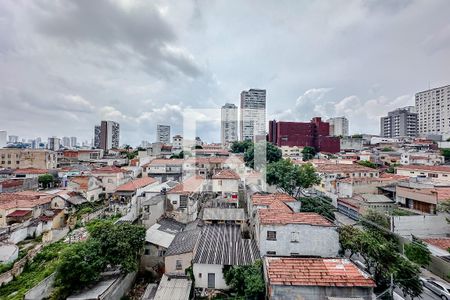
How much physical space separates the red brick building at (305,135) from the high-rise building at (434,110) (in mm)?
49110

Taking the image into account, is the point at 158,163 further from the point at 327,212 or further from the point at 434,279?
the point at 434,279

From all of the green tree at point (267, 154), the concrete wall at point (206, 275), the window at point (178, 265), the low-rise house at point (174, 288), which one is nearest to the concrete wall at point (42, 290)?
the low-rise house at point (174, 288)

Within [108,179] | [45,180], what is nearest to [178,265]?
[108,179]

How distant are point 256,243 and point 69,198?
21.2m

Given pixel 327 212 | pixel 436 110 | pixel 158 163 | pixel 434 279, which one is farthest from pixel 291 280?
pixel 436 110

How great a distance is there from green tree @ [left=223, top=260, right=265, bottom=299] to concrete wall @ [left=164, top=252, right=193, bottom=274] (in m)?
2.25

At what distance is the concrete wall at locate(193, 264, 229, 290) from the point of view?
12.3m

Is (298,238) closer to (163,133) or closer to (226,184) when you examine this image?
(226,184)

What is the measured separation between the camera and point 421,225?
16.2 metres

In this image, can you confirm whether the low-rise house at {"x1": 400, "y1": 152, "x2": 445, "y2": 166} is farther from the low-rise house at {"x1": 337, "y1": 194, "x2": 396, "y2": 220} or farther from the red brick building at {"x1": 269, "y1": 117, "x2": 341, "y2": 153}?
the low-rise house at {"x1": 337, "y1": 194, "x2": 396, "y2": 220}

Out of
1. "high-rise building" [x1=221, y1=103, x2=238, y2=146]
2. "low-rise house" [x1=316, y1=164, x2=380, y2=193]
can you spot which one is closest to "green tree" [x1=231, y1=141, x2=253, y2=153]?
"low-rise house" [x1=316, y1=164, x2=380, y2=193]

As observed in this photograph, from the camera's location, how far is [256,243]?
14.1m

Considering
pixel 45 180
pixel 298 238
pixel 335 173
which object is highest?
pixel 335 173

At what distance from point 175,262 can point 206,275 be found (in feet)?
6.83
